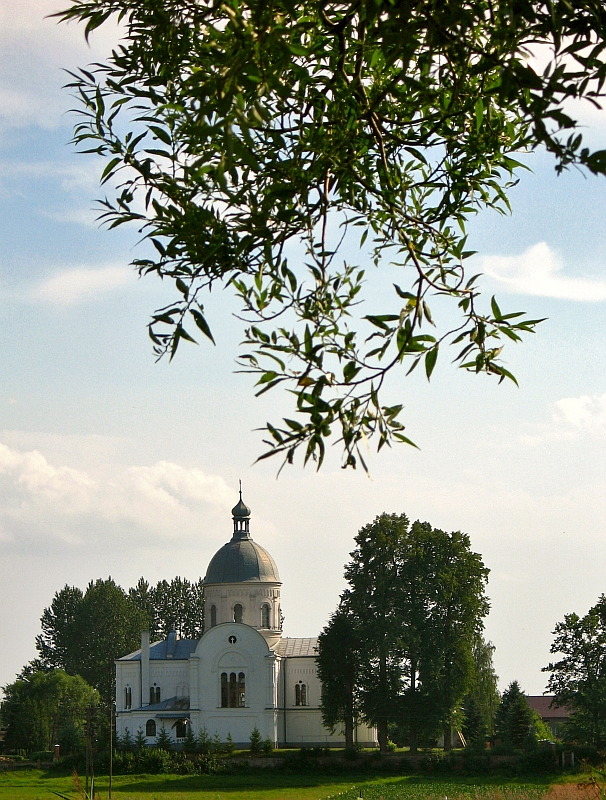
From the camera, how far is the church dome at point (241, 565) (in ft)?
210

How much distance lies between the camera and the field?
3950cm

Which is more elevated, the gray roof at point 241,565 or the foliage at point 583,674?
the gray roof at point 241,565

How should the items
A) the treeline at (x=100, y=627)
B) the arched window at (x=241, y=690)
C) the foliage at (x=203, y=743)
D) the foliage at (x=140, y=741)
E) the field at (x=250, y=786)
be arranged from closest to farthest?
the field at (x=250, y=786) < the foliage at (x=203, y=743) < the foliage at (x=140, y=741) < the arched window at (x=241, y=690) < the treeline at (x=100, y=627)

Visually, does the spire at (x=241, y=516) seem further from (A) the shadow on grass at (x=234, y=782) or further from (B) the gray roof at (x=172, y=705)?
(A) the shadow on grass at (x=234, y=782)

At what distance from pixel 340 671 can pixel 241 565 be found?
12524mm

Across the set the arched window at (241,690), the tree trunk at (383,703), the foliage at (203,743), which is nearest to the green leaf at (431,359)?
the tree trunk at (383,703)

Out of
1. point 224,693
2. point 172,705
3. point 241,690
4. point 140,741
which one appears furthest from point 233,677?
point 140,741

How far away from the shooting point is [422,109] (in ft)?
19.8

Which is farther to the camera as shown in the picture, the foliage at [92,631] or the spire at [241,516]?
the foliage at [92,631]

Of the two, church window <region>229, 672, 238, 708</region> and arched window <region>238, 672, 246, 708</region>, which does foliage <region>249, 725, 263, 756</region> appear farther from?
church window <region>229, 672, 238, 708</region>

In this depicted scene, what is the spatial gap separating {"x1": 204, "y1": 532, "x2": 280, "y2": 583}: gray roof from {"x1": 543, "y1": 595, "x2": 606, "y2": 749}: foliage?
20327 mm

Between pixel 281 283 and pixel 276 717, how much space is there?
56.7m

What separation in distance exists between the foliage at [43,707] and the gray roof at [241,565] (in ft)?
45.9

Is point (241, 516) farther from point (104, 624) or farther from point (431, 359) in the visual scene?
point (431, 359)
